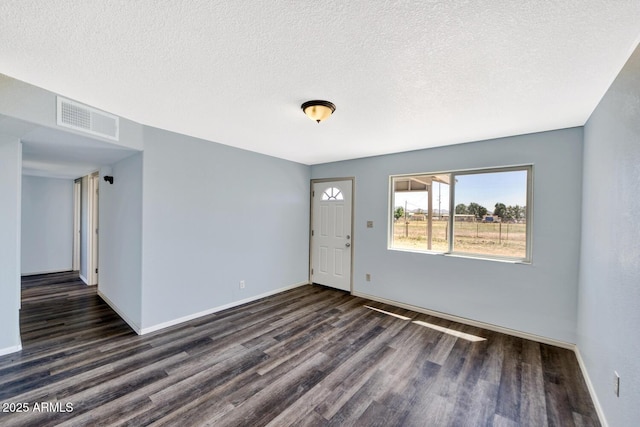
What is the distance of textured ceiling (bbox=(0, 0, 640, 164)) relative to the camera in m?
1.28

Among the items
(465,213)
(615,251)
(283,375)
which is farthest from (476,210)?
(283,375)

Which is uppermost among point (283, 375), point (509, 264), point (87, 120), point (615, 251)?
point (87, 120)

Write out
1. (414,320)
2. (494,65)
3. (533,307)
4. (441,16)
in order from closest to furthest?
(441,16)
(494,65)
(533,307)
(414,320)

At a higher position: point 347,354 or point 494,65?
point 494,65

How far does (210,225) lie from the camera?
3615 millimetres

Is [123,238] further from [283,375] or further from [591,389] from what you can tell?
[591,389]

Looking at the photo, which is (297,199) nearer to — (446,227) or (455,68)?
(446,227)

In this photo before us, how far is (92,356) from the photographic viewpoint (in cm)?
250

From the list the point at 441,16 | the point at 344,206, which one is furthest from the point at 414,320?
the point at 441,16

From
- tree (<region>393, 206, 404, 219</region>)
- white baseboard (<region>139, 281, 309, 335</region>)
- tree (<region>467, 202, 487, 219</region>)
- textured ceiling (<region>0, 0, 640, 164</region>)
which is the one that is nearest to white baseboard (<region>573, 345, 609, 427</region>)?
tree (<region>467, 202, 487, 219</region>)

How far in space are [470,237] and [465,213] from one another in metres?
0.33

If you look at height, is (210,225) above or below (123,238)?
above

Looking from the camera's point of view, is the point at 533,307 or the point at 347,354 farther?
the point at 533,307

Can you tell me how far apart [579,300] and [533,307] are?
42cm
